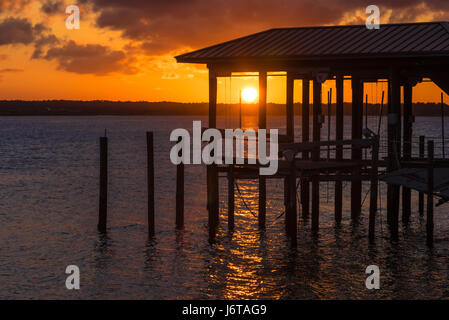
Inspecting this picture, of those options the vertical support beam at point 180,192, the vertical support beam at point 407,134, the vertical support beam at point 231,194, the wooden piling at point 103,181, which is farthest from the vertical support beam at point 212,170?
the vertical support beam at point 407,134

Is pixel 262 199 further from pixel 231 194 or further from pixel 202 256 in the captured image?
pixel 202 256

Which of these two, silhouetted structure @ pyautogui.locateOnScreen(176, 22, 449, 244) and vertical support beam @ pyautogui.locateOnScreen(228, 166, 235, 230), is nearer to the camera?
silhouetted structure @ pyautogui.locateOnScreen(176, 22, 449, 244)

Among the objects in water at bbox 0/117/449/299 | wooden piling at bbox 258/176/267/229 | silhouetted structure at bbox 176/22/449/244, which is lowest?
water at bbox 0/117/449/299

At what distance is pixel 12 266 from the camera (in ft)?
66.2

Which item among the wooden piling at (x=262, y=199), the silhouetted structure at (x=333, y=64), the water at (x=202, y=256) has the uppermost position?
the silhouetted structure at (x=333, y=64)

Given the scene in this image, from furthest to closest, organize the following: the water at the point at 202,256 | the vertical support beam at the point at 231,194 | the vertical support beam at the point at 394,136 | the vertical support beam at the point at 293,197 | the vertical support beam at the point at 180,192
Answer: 1. the vertical support beam at the point at 180,192
2. the vertical support beam at the point at 231,194
3. the vertical support beam at the point at 394,136
4. the vertical support beam at the point at 293,197
5. the water at the point at 202,256

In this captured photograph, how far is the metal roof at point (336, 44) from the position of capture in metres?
19.7

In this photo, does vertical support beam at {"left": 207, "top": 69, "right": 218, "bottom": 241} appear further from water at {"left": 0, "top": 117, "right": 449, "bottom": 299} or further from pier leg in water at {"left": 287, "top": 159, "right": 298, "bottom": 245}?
pier leg in water at {"left": 287, "top": 159, "right": 298, "bottom": 245}

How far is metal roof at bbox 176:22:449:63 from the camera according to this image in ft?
64.5

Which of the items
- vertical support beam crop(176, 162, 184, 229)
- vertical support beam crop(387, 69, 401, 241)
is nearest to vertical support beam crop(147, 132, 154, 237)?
vertical support beam crop(176, 162, 184, 229)

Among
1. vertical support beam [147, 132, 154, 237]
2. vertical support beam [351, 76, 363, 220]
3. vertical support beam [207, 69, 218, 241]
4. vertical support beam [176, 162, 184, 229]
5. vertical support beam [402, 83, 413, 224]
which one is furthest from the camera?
vertical support beam [351, 76, 363, 220]

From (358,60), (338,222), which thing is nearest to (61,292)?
(358,60)

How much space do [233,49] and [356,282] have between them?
8589mm

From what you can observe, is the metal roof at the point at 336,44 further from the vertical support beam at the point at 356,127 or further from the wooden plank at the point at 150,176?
the wooden plank at the point at 150,176
